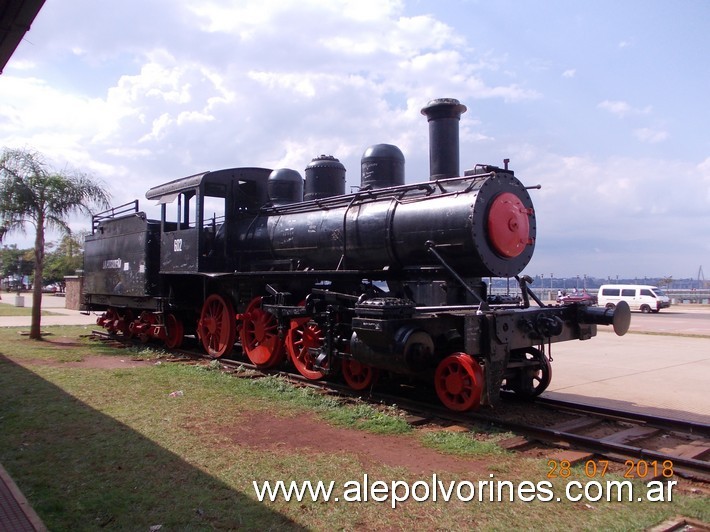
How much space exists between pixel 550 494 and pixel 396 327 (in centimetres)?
266

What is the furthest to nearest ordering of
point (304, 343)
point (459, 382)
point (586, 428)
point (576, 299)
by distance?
1. point (576, 299)
2. point (304, 343)
3. point (459, 382)
4. point (586, 428)

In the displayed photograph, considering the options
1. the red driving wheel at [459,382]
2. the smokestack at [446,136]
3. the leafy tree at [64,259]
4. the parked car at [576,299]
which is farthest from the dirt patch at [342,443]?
the leafy tree at [64,259]

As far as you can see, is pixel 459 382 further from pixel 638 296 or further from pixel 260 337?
pixel 638 296

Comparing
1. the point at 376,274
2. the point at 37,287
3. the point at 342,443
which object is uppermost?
the point at 376,274

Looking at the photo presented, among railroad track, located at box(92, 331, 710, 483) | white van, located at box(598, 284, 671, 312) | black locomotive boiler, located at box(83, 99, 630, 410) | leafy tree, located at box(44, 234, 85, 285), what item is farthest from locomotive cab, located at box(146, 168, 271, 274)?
leafy tree, located at box(44, 234, 85, 285)

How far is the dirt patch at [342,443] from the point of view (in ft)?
16.9

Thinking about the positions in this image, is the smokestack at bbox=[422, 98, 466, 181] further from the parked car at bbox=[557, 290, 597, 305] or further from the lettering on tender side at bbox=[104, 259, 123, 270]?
the lettering on tender side at bbox=[104, 259, 123, 270]

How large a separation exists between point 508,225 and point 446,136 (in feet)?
5.94

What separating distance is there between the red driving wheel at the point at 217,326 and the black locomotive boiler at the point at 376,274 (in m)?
0.03

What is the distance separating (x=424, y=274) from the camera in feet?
25.2

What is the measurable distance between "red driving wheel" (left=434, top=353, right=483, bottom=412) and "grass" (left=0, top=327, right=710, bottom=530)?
0.56 metres

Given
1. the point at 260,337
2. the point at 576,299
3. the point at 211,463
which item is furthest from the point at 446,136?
the point at 576,299

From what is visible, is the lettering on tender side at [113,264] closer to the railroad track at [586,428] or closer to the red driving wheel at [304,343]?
the red driving wheel at [304,343]

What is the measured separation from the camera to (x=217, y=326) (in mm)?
11609
